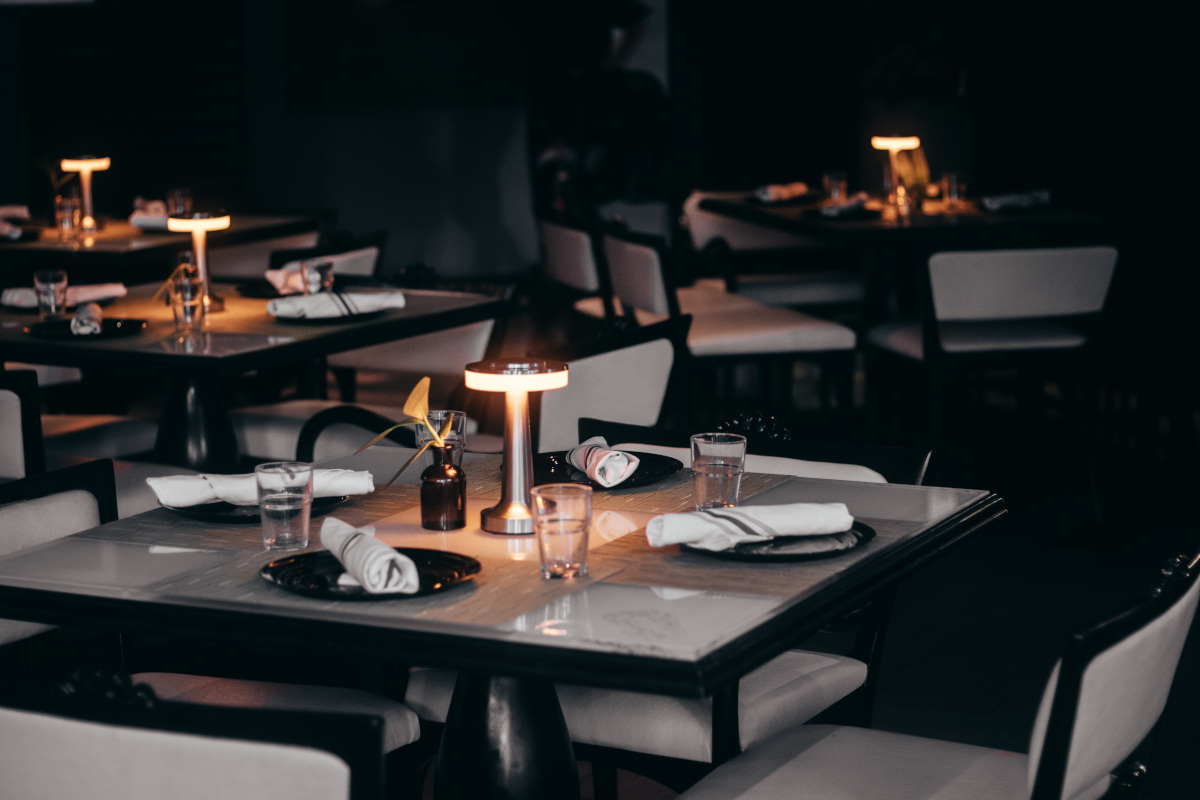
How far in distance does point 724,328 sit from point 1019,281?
0.94 metres

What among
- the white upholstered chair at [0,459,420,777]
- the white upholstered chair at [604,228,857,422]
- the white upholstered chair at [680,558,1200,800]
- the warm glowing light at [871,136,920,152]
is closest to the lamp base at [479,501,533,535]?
the white upholstered chair at [0,459,420,777]

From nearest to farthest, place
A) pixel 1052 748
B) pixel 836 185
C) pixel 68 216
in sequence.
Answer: pixel 1052 748 → pixel 68 216 → pixel 836 185

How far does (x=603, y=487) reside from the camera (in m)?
2.03

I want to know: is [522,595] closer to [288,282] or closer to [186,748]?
Result: [186,748]

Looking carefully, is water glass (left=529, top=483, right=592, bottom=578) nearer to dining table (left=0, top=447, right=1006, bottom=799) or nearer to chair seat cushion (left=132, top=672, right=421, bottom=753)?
dining table (left=0, top=447, right=1006, bottom=799)

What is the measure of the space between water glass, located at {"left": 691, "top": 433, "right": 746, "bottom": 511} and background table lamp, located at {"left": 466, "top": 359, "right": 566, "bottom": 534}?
0.23m

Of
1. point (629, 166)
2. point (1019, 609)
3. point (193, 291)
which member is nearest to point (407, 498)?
point (193, 291)

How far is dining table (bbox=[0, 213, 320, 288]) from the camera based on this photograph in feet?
14.3

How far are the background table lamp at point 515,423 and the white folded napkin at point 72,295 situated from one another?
2.19m

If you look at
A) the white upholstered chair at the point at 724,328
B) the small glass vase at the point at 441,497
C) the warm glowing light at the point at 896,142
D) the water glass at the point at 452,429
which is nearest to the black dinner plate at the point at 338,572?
the small glass vase at the point at 441,497

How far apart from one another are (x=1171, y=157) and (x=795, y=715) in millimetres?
4403

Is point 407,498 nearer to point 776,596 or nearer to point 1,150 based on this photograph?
point 776,596

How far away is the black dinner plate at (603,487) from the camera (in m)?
2.05

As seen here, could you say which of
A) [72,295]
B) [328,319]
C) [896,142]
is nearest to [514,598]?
[328,319]
